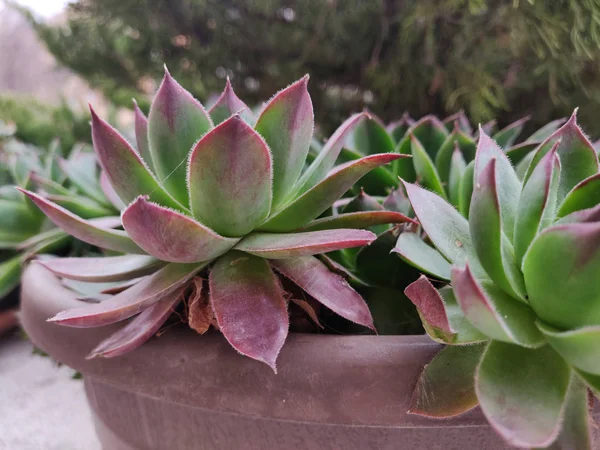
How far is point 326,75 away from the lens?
1.27 meters

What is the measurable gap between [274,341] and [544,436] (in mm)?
183

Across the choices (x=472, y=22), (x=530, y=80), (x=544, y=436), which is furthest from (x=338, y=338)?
(x=530, y=80)

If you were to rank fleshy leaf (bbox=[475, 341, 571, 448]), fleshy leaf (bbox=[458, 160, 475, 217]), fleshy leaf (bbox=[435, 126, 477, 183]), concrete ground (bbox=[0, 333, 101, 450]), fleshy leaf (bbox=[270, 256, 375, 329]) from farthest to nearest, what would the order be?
concrete ground (bbox=[0, 333, 101, 450]) → fleshy leaf (bbox=[435, 126, 477, 183]) → fleshy leaf (bbox=[458, 160, 475, 217]) → fleshy leaf (bbox=[270, 256, 375, 329]) → fleshy leaf (bbox=[475, 341, 571, 448])

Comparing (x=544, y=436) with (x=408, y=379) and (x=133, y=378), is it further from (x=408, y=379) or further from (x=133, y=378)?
(x=133, y=378)

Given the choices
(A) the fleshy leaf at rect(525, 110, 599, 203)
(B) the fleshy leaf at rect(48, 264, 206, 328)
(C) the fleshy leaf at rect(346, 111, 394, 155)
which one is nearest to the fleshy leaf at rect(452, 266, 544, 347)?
(A) the fleshy leaf at rect(525, 110, 599, 203)

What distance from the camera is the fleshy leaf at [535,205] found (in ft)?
1.12

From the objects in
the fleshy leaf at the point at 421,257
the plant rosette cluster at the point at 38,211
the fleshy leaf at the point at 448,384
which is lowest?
the plant rosette cluster at the point at 38,211

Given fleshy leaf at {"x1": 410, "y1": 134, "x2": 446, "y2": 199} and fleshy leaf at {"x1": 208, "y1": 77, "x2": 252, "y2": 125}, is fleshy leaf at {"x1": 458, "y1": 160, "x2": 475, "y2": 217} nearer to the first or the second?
fleshy leaf at {"x1": 410, "y1": 134, "x2": 446, "y2": 199}

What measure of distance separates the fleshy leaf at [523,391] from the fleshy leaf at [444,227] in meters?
0.07

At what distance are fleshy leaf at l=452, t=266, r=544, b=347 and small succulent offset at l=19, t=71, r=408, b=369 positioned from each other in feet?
0.30

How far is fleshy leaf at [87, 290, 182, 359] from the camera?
405 mm

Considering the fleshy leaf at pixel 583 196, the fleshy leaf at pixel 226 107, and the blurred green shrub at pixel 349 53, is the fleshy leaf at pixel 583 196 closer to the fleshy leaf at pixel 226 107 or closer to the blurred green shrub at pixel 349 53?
the fleshy leaf at pixel 226 107

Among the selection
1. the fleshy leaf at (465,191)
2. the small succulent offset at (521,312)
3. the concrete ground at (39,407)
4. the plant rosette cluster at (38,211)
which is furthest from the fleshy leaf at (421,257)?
the concrete ground at (39,407)

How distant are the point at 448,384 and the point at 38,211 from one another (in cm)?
71
